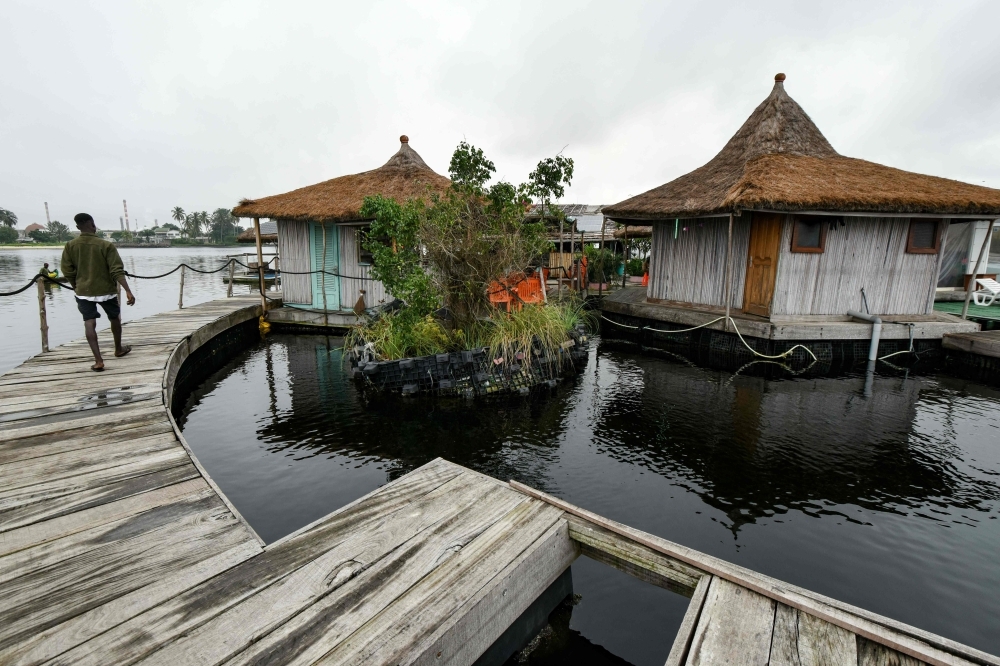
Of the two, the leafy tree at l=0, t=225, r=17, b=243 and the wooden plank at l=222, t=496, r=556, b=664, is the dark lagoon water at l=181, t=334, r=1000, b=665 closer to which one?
the wooden plank at l=222, t=496, r=556, b=664

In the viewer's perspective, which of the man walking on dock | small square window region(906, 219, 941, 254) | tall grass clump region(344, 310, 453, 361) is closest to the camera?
the man walking on dock

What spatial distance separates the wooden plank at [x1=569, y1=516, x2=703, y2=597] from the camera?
256 cm

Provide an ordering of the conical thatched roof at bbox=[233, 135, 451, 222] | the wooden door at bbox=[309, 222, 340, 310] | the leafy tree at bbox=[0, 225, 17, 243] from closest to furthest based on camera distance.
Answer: the conical thatched roof at bbox=[233, 135, 451, 222], the wooden door at bbox=[309, 222, 340, 310], the leafy tree at bbox=[0, 225, 17, 243]

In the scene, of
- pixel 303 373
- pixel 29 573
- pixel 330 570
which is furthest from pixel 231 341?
pixel 330 570

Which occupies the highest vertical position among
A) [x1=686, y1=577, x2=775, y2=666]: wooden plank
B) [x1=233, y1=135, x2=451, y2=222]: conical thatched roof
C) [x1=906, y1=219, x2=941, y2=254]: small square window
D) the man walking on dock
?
[x1=233, y1=135, x2=451, y2=222]: conical thatched roof

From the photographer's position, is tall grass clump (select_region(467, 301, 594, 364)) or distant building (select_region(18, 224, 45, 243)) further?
distant building (select_region(18, 224, 45, 243))

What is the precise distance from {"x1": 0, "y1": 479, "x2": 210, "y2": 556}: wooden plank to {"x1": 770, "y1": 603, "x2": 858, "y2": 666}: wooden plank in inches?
139

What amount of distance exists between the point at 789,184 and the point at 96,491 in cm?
1131

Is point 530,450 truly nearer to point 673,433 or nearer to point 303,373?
point 673,433

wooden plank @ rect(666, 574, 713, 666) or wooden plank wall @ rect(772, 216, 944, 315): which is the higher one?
wooden plank wall @ rect(772, 216, 944, 315)

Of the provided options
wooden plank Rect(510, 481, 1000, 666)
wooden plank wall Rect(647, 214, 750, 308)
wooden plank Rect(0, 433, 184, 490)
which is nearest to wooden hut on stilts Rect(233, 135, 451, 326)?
wooden plank wall Rect(647, 214, 750, 308)

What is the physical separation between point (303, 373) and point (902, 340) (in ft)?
38.2

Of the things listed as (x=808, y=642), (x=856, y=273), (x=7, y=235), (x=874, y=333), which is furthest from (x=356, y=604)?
(x=7, y=235)

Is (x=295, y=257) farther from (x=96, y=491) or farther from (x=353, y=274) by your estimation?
(x=96, y=491)
